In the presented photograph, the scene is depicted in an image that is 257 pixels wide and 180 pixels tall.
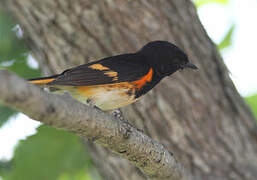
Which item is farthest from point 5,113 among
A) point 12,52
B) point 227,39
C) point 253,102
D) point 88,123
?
point 253,102

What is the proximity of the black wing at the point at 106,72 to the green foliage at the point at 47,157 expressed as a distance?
141cm

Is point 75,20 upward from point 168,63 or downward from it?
upward

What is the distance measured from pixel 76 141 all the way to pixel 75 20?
4.59 feet

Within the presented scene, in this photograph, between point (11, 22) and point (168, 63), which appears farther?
point (11, 22)

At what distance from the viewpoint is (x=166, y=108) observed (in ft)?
14.5

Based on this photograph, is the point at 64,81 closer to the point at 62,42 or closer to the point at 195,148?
the point at 62,42

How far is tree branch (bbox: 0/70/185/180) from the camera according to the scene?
1.70m

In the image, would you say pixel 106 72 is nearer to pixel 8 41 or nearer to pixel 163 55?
pixel 163 55

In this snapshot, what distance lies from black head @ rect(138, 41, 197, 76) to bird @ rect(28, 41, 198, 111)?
0.01 metres

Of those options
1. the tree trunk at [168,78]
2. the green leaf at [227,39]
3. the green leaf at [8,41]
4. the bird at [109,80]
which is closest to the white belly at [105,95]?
the bird at [109,80]

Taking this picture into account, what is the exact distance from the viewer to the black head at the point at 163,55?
3674mm

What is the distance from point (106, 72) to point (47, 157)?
160 cm

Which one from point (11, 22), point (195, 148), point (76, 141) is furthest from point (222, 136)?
point (11, 22)

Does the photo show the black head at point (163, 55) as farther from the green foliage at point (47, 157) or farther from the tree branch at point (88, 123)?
the green foliage at point (47, 157)
